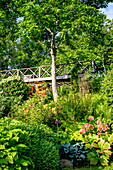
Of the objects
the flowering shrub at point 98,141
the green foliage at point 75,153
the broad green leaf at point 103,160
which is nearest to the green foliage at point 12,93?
the green foliage at point 75,153

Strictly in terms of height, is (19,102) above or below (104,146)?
above

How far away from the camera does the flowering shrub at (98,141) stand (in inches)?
175

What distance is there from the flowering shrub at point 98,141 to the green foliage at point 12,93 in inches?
199

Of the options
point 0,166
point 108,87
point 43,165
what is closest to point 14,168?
point 0,166

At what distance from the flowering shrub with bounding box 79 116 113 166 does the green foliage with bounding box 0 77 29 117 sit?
16.6 ft

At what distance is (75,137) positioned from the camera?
16.6 ft

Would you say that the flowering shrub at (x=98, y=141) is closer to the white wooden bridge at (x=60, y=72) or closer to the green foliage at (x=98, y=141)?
the green foliage at (x=98, y=141)

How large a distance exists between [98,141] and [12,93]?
6.67 metres

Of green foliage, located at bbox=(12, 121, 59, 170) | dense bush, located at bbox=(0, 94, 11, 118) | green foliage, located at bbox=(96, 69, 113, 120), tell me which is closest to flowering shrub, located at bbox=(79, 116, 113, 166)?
green foliage, located at bbox=(96, 69, 113, 120)

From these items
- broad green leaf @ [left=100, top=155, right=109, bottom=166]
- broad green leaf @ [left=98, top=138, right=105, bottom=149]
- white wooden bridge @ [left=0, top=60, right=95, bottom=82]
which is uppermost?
white wooden bridge @ [left=0, top=60, right=95, bottom=82]

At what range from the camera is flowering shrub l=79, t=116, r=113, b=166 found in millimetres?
4451

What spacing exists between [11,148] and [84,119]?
11.1ft

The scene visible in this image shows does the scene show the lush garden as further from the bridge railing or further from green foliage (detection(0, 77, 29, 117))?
the bridge railing

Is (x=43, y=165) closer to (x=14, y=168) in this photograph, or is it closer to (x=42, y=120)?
(x=14, y=168)
